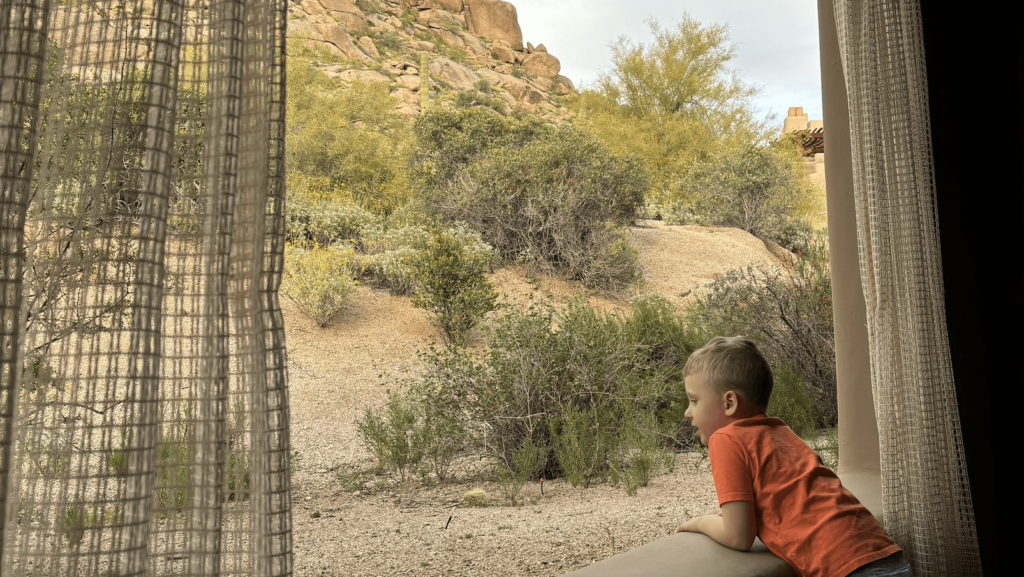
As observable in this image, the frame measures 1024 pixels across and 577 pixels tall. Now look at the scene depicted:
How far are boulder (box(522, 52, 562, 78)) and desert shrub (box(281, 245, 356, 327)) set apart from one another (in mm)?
22943

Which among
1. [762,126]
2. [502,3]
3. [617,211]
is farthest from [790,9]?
A: [617,211]

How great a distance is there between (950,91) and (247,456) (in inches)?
81.6

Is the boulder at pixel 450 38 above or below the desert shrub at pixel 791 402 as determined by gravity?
above

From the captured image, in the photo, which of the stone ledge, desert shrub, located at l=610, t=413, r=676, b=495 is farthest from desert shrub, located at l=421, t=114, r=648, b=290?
the stone ledge

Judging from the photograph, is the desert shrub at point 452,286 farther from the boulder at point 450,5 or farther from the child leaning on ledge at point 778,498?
the boulder at point 450,5

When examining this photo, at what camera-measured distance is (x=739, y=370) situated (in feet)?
4.79

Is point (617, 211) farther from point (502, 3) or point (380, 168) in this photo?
point (502, 3)

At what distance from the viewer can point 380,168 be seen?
11555 mm

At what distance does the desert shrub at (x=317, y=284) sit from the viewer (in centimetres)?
711

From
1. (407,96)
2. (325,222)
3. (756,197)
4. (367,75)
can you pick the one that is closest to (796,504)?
(325,222)

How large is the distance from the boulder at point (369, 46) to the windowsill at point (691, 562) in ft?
80.2

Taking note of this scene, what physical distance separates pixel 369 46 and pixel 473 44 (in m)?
5.33

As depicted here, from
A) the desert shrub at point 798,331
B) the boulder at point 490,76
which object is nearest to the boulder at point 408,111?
the boulder at point 490,76

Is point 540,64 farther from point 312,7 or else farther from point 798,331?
point 798,331
